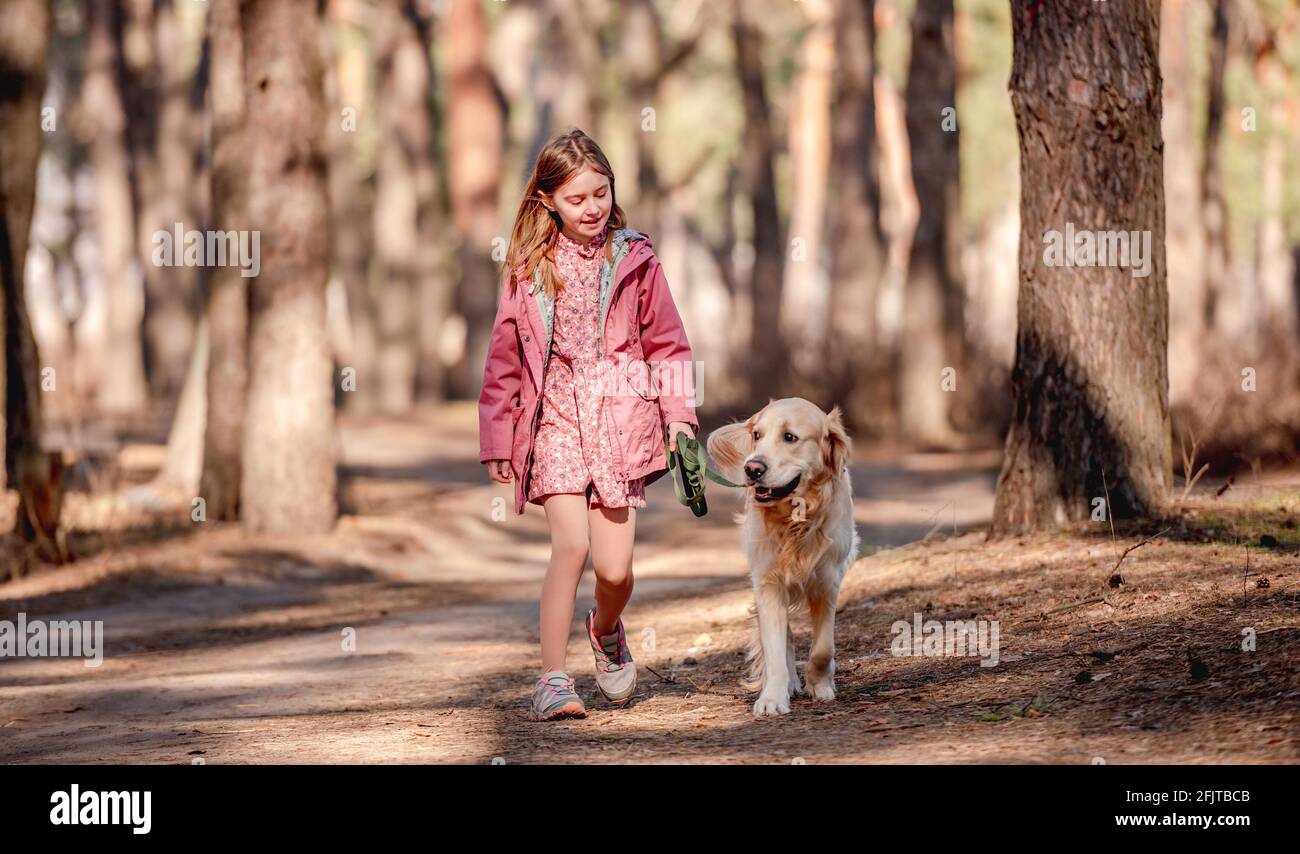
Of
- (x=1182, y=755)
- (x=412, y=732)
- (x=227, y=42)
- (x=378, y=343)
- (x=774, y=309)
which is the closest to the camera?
(x=1182, y=755)

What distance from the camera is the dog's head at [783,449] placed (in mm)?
6520

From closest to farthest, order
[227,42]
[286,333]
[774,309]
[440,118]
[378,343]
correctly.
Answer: [286,333] < [227,42] < [774,309] < [378,343] < [440,118]

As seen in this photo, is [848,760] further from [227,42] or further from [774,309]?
[774,309]

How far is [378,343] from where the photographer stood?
104 ft

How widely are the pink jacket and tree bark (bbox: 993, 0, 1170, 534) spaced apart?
11.7 ft

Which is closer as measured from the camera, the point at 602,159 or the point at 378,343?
the point at 602,159

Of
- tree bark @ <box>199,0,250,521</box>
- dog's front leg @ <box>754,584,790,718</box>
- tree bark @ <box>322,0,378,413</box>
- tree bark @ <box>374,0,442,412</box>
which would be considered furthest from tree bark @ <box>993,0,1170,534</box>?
tree bark @ <box>322,0,378,413</box>

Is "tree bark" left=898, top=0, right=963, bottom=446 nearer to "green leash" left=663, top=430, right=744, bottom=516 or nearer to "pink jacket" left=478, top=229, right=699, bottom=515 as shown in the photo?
"green leash" left=663, top=430, right=744, bottom=516

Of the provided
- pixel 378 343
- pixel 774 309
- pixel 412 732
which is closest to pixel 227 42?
pixel 412 732

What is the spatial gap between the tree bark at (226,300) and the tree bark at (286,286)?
0.49 meters

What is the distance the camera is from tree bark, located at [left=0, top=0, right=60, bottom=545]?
11.8 meters

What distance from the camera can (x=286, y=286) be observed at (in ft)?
45.2

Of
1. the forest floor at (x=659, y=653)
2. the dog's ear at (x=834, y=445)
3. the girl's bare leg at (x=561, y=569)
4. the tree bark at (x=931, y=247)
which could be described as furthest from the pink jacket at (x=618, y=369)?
the tree bark at (x=931, y=247)

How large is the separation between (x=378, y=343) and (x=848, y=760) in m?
26.9
